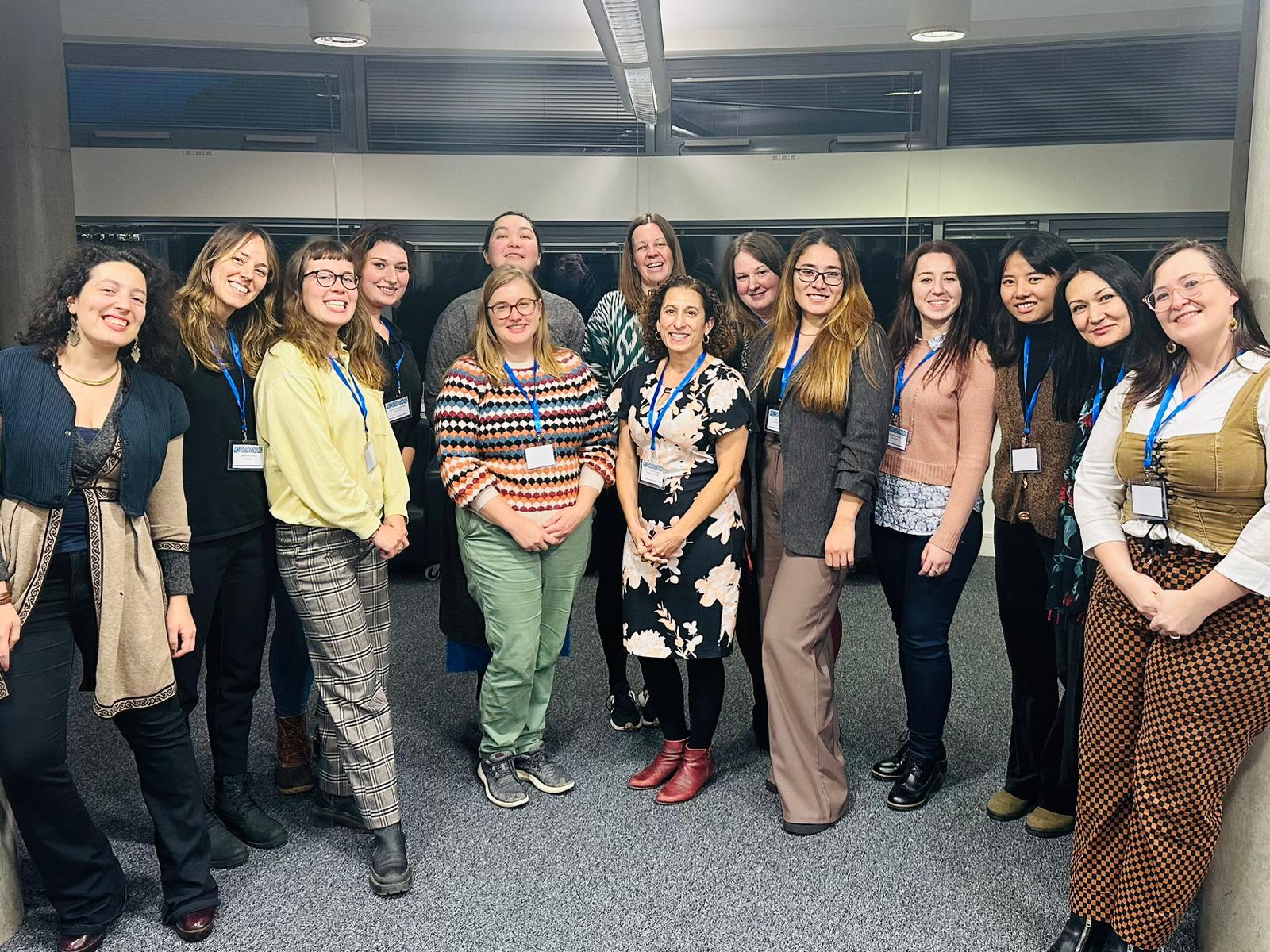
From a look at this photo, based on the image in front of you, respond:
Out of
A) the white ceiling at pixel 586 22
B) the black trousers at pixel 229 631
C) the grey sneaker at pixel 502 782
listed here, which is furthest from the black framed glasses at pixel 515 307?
the white ceiling at pixel 586 22

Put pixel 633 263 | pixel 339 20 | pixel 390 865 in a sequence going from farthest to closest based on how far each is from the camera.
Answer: pixel 339 20 < pixel 633 263 < pixel 390 865

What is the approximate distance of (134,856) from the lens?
2701 millimetres

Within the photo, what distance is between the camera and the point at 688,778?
3031mm

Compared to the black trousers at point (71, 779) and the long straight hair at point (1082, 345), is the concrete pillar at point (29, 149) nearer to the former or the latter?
the black trousers at point (71, 779)

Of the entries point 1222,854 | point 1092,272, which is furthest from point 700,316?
point 1222,854

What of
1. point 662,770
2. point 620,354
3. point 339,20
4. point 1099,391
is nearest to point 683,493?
point 620,354

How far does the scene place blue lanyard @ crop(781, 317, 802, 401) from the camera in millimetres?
2773

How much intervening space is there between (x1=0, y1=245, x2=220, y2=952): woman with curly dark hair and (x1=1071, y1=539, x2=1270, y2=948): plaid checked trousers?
202 cm

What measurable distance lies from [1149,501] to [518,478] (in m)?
1.61

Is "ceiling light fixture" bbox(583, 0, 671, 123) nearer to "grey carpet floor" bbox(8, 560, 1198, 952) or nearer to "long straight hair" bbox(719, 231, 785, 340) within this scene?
"long straight hair" bbox(719, 231, 785, 340)

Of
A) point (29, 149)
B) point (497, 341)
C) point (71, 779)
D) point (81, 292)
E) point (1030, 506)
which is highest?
point (29, 149)

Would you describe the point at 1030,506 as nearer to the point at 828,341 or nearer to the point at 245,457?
the point at 828,341

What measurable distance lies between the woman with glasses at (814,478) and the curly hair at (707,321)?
0.12 m

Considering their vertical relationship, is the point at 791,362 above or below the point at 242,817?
above
